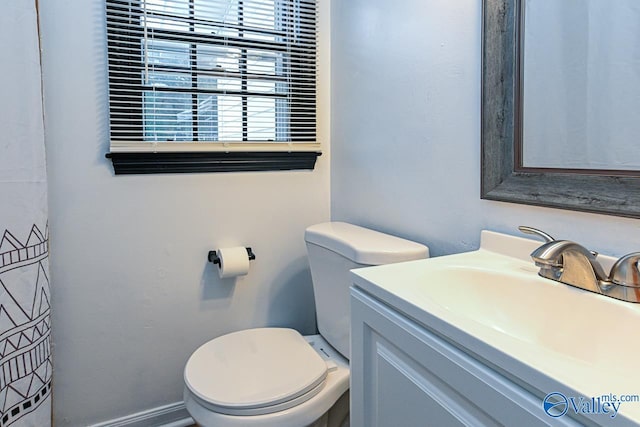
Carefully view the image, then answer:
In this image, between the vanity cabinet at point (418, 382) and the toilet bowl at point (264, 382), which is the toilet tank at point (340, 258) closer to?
the toilet bowl at point (264, 382)

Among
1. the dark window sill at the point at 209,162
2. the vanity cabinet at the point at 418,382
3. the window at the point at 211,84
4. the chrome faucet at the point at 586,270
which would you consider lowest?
the vanity cabinet at the point at 418,382

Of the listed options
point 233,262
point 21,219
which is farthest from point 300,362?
point 21,219

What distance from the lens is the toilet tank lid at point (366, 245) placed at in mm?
1159

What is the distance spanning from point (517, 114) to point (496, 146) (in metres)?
0.09

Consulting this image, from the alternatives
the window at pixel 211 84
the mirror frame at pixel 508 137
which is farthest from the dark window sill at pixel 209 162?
the mirror frame at pixel 508 137

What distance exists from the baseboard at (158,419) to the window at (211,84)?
0.92 m

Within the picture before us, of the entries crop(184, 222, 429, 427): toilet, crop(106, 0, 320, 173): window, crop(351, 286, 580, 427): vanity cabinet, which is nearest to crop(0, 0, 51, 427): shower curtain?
crop(106, 0, 320, 173): window

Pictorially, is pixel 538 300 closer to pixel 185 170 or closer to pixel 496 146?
pixel 496 146

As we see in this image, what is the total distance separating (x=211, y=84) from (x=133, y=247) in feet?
2.20

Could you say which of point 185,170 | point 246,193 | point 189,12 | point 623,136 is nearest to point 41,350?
point 185,170

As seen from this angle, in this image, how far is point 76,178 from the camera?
1419mm

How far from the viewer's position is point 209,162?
157 centimetres

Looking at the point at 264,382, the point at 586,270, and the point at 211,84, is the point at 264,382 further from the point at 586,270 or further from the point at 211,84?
the point at 211,84

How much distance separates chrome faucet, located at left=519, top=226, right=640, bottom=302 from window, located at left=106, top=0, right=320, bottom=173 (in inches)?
43.6
